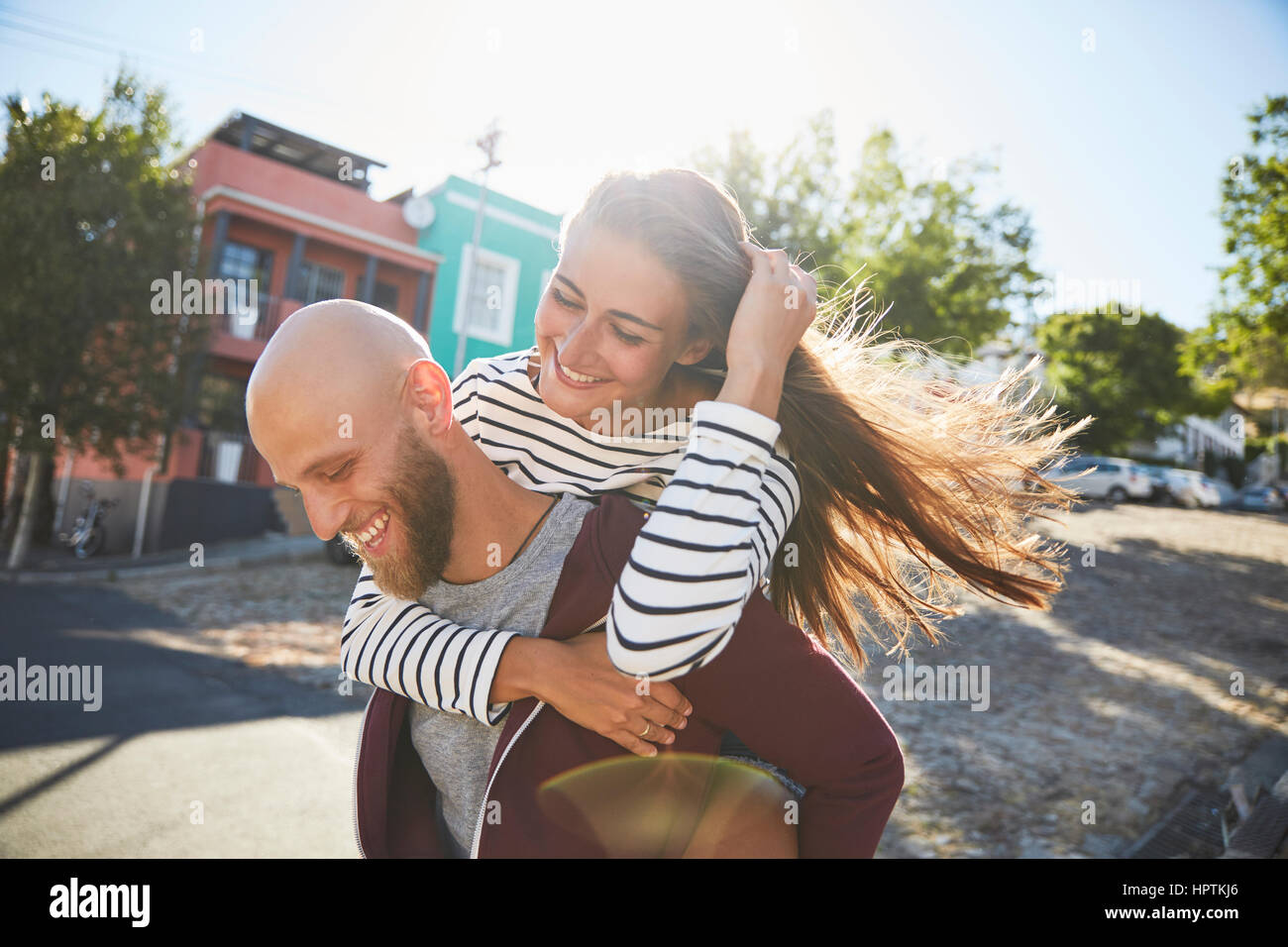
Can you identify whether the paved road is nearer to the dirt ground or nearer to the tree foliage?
the dirt ground

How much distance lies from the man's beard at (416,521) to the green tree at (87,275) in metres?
16.6

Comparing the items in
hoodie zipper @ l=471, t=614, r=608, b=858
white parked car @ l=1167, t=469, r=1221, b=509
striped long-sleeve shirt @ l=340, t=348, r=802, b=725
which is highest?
white parked car @ l=1167, t=469, r=1221, b=509

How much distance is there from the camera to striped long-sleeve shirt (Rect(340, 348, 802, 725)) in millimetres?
1394

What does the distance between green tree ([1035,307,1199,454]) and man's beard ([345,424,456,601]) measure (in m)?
43.9

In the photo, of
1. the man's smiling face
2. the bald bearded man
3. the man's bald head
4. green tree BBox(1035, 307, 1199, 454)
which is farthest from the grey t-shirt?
green tree BBox(1035, 307, 1199, 454)

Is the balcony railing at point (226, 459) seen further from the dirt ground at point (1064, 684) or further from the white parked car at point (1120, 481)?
the white parked car at point (1120, 481)

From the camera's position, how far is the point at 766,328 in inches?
66.3

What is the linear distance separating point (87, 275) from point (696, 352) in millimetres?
17289

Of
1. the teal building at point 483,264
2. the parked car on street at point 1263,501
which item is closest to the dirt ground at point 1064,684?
the teal building at point 483,264

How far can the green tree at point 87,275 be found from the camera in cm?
1474

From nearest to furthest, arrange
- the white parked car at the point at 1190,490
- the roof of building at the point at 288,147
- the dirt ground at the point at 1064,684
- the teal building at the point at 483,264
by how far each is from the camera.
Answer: the dirt ground at the point at 1064,684
the roof of building at the point at 288,147
the teal building at the point at 483,264
the white parked car at the point at 1190,490

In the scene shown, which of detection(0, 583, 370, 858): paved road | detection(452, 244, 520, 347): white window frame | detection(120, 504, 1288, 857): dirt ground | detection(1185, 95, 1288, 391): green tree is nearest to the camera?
detection(0, 583, 370, 858): paved road

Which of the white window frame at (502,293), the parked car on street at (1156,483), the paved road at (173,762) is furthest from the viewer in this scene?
the parked car on street at (1156,483)
